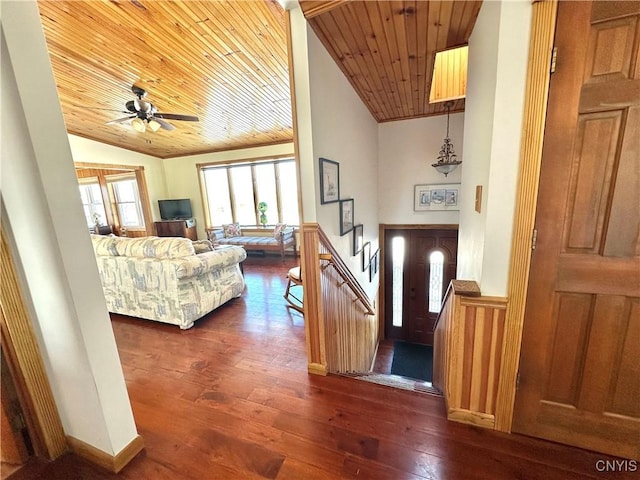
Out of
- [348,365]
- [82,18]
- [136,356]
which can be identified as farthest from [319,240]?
[82,18]

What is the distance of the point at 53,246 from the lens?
3.42ft

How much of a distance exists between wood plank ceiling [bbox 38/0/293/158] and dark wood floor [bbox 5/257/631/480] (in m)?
2.82

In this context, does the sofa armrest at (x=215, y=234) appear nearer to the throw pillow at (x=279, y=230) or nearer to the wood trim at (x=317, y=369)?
the throw pillow at (x=279, y=230)

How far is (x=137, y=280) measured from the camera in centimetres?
280

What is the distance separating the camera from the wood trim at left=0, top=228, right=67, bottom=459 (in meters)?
1.12

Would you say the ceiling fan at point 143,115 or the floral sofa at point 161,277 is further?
the ceiling fan at point 143,115

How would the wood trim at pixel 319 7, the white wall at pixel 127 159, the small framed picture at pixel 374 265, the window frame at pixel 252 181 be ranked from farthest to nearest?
1. the window frame at pixel 252 181
2. the white wall at pixel 127 159
3. the small framed picture at pixel 374 265
4. the wood trim at pixel 319 7

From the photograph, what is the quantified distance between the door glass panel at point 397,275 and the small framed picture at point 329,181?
8.38ft

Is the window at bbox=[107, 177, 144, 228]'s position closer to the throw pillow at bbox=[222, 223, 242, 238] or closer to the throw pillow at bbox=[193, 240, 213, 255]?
the throw pillow at bbox=[222, 223, 242, 238]

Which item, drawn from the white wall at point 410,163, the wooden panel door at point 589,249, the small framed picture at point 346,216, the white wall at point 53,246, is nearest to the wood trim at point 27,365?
the white wall at point 53,246

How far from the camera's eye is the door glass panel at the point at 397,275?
4457 mm

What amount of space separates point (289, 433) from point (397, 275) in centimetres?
351

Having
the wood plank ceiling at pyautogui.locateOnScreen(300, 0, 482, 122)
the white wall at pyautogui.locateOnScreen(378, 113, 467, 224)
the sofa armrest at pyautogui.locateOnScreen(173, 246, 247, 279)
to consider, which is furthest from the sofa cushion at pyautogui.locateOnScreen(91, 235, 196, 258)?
the white wall at pyautogui.locateOnScreen(378, 113, 467, 224)

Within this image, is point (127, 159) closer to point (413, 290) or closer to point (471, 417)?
point (413, 290)
